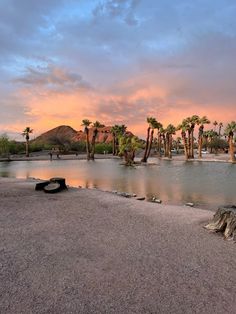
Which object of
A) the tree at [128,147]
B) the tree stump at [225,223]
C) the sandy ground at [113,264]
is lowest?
the sandy ground at [113,264]

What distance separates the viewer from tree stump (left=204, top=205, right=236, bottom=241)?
9273mm

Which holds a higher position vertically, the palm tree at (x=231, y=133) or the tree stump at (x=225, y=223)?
the palm tree at (x=231, y=133)

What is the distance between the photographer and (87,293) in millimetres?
5723

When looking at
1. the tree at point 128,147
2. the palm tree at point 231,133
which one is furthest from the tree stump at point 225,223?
the palm tree at point 231,133

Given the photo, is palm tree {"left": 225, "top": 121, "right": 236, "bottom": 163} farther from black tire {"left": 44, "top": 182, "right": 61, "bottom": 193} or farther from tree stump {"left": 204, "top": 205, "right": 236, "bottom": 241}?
tree stump {"left": 204, "top": 205, "right": 236, "bottom": 241}

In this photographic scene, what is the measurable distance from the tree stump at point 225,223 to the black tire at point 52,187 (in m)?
9.79

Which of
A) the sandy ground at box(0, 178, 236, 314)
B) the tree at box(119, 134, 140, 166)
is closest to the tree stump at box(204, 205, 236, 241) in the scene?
the sandy ground at box(0, 178, 236, 314)

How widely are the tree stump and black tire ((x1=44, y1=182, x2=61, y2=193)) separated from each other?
979 centimetres

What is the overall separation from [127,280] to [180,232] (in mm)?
3949

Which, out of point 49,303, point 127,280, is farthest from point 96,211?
point 49,303

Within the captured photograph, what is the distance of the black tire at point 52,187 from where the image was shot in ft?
57.5

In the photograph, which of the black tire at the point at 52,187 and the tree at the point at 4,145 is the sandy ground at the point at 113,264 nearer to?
the black tire at the point at 52,187

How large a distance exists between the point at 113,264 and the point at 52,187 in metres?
11.6

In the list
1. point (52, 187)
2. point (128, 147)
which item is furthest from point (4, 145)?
point (52, 187)
